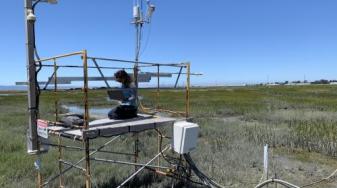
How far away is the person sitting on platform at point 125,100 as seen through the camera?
6.84m

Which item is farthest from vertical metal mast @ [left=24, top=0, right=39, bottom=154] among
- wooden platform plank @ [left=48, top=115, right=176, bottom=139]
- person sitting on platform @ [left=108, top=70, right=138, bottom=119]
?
person sitting on platform @ [left=108, top=70, right=138, bottom=119]

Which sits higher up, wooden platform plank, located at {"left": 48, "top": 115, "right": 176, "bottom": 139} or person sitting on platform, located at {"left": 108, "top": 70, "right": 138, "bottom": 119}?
person sitting on platform, located at {"left": 108, "top": 70, "right": 138, "bottom": 119}

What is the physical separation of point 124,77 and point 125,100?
1.55 ft

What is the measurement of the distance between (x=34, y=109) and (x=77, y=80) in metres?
0.85

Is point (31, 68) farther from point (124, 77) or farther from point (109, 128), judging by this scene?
point (124, 77)

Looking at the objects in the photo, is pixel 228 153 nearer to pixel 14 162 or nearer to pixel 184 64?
pixel 184 64

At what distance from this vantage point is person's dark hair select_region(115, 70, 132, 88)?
22.4 feet

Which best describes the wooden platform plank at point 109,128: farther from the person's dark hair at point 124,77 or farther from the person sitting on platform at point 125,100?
the person's dark hair at point 124,77

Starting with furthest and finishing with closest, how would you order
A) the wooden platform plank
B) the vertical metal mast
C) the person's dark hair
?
the person's dark hair → the vertical metal mast → the wooden platform plank

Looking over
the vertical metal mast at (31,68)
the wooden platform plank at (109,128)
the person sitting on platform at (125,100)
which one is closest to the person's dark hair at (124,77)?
the person sitting on platform at (125,100)

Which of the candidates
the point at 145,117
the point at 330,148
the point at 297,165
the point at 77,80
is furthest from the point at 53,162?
the point at 330,148

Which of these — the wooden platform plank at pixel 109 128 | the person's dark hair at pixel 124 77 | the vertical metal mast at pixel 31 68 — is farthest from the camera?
the person's dark hair at pixel 124 77

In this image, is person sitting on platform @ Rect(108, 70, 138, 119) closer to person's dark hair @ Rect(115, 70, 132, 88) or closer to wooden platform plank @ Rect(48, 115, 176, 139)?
person's dark hair @ Rect(115, 70, 132, 88)

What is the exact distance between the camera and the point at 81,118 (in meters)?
6.27
